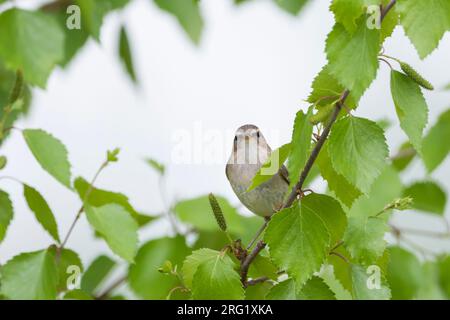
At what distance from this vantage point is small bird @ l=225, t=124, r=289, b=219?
156 centimetres

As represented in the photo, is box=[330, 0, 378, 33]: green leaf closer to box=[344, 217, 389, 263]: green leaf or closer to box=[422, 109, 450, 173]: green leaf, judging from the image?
box=[344, 217, 389, 263]: green leaf

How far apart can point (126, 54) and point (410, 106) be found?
3.22 feet

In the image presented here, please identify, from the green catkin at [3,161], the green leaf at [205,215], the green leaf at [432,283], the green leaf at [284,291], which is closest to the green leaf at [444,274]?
the green leaf at [432,283]

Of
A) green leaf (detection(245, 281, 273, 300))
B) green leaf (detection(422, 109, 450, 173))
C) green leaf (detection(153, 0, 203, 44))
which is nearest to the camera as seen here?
green leaf (detection(245, 281, 273, 300))

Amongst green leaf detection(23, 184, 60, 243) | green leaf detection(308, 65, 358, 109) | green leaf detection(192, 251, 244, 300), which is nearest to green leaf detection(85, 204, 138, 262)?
green leaf detection(23, 184, 60, 243)

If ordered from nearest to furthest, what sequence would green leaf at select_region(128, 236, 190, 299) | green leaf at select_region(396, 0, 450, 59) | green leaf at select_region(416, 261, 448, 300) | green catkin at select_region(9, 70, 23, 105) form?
1. green leaf at select_region(396, 0, 450, 59)
2. green catkin at select_region(9, 70, 23, 105)
3. green leaf at select_region(128, 236, 190, 299)
4. green leaf at select_region(416, 261, 448, 300)

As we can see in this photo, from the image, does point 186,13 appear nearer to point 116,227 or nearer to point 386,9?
point 116,227

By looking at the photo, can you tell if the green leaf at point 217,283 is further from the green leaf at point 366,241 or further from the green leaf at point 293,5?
the green leaf at point 293,5

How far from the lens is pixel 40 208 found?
1.25m

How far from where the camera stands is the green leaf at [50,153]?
3.97 feet

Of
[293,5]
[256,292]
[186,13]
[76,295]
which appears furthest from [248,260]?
[293,5]

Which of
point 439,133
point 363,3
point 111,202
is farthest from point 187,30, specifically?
point 363,3

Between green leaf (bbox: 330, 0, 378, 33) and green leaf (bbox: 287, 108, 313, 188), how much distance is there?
126 millimetres
